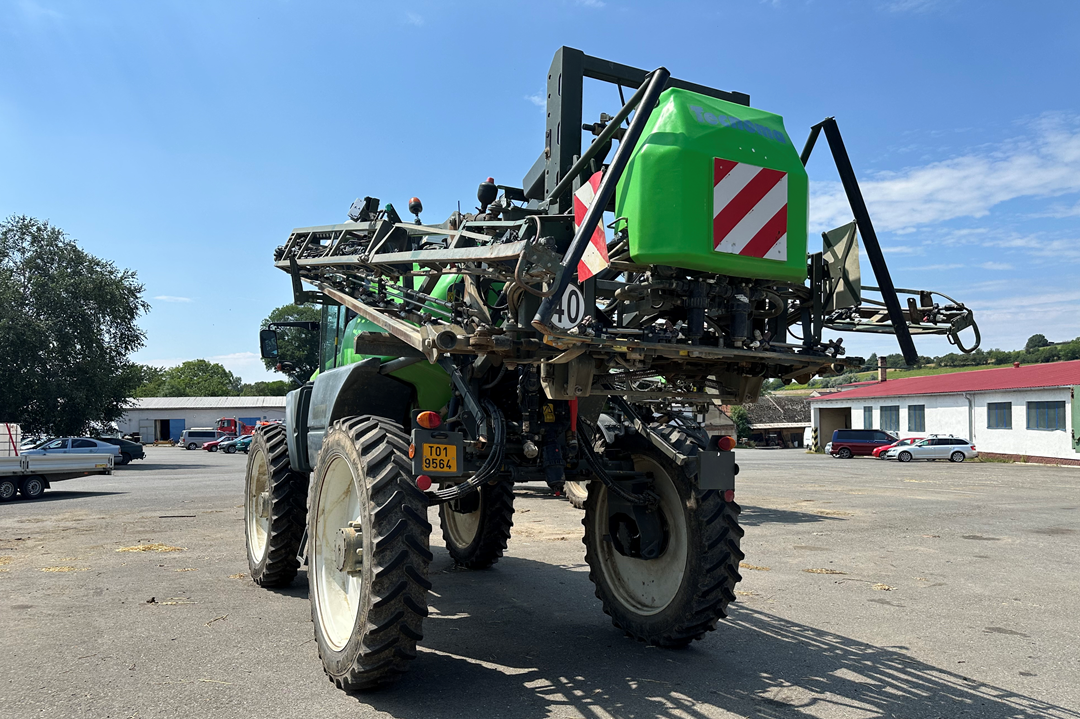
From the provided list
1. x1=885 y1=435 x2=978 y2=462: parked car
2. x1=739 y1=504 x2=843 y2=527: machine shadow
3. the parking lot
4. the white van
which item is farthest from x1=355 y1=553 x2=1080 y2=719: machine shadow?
the white van

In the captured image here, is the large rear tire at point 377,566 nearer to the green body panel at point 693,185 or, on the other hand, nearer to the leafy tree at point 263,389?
the green body panel at point 693,185

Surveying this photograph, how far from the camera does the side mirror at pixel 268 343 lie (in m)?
7.74

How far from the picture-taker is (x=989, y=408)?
3759 centimetres

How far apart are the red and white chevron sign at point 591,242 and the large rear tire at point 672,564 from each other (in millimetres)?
1968

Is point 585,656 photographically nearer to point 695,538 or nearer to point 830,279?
point 695,538

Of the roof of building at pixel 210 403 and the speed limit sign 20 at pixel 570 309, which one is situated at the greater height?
the speed limit sign 20 at pixel 570 309

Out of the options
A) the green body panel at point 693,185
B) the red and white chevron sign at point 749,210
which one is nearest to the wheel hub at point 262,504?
the green body panel at point 693,185

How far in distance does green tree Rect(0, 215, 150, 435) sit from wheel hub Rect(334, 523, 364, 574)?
114 feet

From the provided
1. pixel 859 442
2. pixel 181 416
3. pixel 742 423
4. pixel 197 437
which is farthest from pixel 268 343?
pixel 181 416

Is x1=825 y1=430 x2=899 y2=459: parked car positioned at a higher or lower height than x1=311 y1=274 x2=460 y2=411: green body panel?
lower

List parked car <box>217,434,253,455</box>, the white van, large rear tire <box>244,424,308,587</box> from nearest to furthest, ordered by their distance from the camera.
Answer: large rear tire <box>244,424,308,587</box>, parked car <box>217,434,253,455</box>, the white van

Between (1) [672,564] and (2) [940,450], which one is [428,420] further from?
(2) [940,450]

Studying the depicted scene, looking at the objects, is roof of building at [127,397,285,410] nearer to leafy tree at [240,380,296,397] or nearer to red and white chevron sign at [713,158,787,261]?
leafy tree at [240,380,296,397]

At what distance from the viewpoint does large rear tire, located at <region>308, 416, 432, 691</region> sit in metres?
4.12
